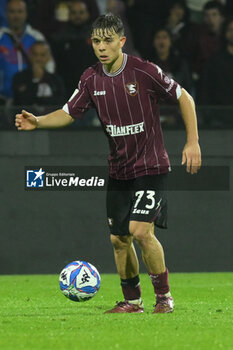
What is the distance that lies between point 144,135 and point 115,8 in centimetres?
640

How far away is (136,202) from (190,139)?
66 centimetres

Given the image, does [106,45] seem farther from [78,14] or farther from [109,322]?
[78,14]

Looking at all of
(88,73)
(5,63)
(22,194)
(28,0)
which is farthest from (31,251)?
(88,73)

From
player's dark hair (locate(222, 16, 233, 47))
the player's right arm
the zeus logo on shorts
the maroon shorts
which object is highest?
player's dark hair (locate(222, 16, 233, 47))

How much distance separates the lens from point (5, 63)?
1273 cm

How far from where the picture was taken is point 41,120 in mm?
7660

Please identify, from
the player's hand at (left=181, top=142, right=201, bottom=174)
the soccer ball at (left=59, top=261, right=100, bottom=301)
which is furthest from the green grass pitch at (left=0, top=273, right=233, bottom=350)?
the player's hand at (left=181, top=142, right=201, bottom=174)

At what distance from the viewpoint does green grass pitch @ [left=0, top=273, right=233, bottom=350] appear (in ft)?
19.7

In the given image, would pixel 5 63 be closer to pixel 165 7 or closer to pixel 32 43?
pixel 32 43

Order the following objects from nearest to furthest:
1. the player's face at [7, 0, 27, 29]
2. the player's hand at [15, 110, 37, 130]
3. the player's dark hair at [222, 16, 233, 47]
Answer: the player's hand at [15, 110, 37, 130]
the player's face at [7, 0, 27, 29]
the player's dark hair at [222, 16, 233, 47]

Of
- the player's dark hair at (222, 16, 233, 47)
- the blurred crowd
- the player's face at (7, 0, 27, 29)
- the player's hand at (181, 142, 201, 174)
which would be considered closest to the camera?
the player's hand at (181, 142, 201, 174)

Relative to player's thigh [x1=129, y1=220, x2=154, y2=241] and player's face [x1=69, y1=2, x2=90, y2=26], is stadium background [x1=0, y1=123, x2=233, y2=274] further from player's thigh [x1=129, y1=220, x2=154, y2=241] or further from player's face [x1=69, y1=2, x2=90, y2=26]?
player's thigh [x1=129, y1=220, x2=154, y2=241]

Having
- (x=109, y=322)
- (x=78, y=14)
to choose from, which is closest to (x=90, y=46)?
(x=78, y=14)

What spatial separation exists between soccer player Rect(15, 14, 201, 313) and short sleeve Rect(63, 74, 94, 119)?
0.03 metres
